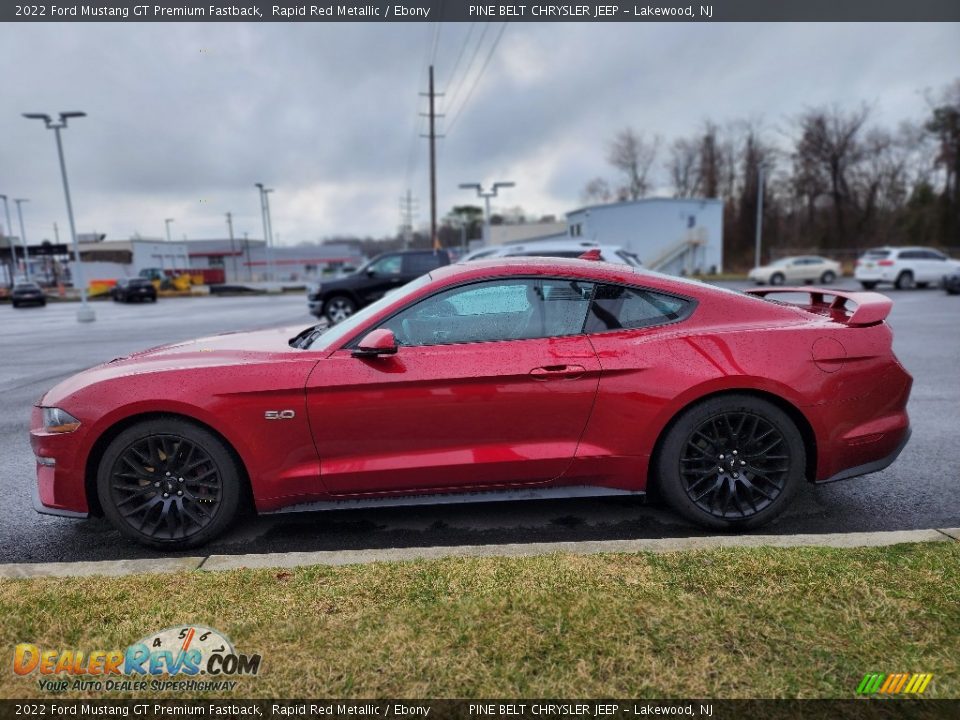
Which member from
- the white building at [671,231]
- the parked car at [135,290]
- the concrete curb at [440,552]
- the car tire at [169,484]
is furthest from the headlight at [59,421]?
the white building at [671,231]

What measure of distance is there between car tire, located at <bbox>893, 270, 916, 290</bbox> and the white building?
52.3ft

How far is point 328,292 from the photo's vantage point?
14.7 metres

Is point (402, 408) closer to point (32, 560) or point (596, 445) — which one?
point (596, 445)

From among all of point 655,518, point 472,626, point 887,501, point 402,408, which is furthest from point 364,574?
point 887,501

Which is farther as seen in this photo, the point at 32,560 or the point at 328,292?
the point at 328,292

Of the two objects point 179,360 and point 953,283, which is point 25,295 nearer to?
point 179,360

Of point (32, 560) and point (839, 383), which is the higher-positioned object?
point (839, 383)

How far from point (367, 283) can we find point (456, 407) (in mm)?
12463

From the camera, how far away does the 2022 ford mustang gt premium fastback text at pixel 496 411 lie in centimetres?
304

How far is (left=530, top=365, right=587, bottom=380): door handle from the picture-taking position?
306 centimetres

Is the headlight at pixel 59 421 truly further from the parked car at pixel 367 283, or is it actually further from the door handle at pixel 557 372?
the parked car at pixel 367 283

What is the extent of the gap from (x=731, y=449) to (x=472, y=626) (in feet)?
5.71

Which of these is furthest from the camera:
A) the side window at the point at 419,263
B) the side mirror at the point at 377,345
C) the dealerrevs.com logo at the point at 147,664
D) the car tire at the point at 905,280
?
the car tire at the point at 905,280

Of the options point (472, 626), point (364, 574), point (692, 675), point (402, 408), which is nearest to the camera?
point (692, 675)
